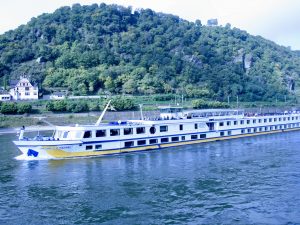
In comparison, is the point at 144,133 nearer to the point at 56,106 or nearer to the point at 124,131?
the point at 124,131

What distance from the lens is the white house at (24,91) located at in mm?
88562

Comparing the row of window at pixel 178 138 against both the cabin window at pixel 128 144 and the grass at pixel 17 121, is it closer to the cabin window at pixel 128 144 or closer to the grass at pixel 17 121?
the cabin window at pixel 128 144

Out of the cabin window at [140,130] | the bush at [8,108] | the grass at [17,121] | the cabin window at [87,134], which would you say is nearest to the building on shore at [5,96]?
the bush at [8,108]

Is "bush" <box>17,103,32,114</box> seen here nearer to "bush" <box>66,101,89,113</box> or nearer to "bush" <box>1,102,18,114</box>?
"bush" <box>1,102,18,114</box>

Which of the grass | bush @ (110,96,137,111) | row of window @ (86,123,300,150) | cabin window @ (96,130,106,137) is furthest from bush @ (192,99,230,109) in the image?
cabin window @ (96,130,106,137)

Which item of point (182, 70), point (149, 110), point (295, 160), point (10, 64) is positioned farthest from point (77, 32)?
point (295, 160)

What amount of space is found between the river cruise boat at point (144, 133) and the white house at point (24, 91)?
53.0 metres

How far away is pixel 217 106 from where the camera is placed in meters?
88.8

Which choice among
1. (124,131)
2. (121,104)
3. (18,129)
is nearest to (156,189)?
(124,131)

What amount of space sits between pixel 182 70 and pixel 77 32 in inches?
1746

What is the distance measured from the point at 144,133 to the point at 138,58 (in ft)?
258

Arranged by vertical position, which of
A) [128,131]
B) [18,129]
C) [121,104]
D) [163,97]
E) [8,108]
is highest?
[163,97]

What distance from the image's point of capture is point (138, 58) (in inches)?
4557

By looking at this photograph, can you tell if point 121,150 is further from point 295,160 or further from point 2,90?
point 2,90
